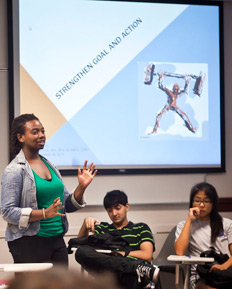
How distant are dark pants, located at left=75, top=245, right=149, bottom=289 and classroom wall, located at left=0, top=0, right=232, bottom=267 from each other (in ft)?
3.34

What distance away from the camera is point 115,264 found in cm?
296

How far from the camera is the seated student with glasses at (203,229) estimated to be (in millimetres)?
3330

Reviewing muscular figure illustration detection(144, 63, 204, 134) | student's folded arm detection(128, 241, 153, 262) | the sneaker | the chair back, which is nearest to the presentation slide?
muscular figure illustration detection(144, 63, 204, 134)

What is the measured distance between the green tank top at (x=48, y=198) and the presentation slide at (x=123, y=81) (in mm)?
1573

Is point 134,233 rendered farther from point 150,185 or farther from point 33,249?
point 150,185

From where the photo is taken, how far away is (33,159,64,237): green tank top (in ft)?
8.07

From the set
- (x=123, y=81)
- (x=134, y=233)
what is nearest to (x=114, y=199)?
(x=134, y=233)

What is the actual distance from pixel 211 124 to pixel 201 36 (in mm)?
805

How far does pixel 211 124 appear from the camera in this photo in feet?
14.2

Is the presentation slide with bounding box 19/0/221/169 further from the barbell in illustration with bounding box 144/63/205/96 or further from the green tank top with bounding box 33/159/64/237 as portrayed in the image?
the green tank top with bounding box 33/159/64/237

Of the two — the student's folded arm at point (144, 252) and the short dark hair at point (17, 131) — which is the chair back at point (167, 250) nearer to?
the student's folded arm at point (144, 252)

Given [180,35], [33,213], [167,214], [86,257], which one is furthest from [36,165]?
[180,35]

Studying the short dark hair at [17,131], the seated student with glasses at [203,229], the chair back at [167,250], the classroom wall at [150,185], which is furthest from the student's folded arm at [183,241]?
the short dark hair at [17,131]

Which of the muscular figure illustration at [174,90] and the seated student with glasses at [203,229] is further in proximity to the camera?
the muscular figure illustration at [174,90]
